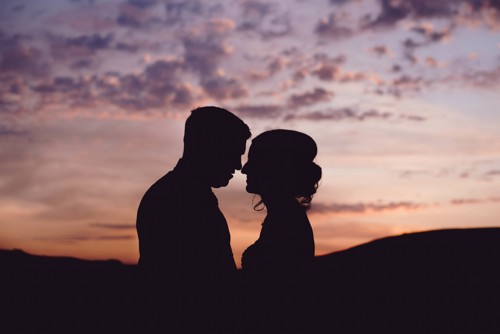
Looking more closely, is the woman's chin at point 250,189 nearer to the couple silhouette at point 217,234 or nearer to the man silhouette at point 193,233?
the couple silhouette at point 217,234

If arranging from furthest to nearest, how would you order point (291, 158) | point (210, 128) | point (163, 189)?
point (291, 158) < point (210, 128) < point (163, 189)

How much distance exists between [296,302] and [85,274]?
47.7 ft

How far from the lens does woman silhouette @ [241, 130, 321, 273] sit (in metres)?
4.35

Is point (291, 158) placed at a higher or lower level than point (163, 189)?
higher

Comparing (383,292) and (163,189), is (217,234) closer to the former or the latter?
(163,189)

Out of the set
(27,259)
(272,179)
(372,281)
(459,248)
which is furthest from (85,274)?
(272,179)

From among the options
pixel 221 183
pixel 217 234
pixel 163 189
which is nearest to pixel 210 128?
pixel 221 183

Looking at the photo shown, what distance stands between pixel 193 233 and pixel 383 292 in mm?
8509

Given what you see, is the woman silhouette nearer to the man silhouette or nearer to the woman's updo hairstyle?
the woman's updo hairstyle

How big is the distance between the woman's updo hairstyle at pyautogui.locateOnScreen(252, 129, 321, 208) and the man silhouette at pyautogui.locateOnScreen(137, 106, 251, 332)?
783 millimetres

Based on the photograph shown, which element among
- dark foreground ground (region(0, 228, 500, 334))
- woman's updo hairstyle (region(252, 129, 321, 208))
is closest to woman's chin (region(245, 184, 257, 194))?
woman's updo hairstyle (region(252, 129, 321, 208))

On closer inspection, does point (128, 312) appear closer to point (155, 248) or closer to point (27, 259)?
point (155, 248)

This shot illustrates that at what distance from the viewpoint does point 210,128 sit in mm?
3697

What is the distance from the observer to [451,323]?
9406 mm
